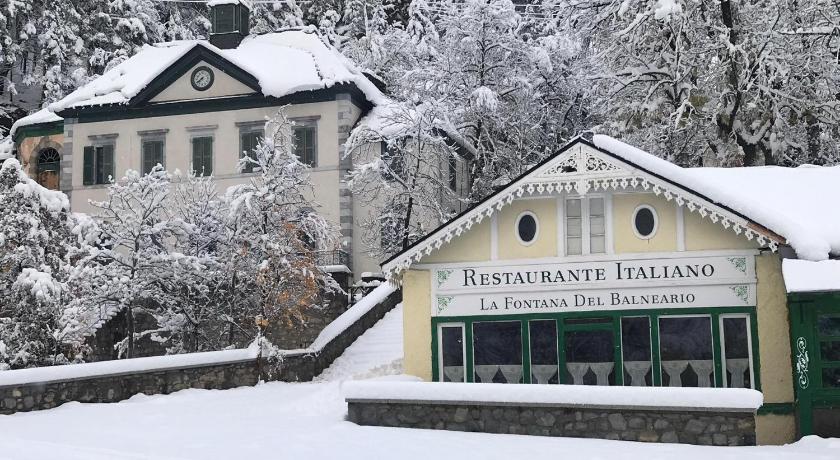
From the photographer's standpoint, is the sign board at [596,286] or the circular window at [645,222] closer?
the sign board at [596,286]

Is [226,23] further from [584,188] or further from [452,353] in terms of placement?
[584,188]

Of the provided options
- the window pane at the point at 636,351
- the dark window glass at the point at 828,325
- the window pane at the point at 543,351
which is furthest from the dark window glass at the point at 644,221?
the dark window glass at the point at 828,325

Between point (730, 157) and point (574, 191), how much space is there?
10.5 metres

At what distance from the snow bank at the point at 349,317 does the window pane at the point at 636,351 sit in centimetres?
847

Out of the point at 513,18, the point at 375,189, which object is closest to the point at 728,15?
the point at 513,18

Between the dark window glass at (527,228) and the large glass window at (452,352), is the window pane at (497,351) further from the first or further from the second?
the dark window glass at (527,228)

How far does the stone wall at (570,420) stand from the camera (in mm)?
14414

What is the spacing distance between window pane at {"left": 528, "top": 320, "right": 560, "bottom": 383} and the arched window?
83.9 ft

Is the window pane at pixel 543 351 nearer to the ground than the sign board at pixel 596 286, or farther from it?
nearer to the ground

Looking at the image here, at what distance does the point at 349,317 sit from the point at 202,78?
1299 centimetres

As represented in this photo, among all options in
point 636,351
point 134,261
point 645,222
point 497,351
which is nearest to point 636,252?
point 645,222

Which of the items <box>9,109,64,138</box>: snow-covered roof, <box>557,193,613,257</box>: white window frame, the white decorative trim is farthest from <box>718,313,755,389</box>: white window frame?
<box>9,109,64,138</box>: snow-covered roof

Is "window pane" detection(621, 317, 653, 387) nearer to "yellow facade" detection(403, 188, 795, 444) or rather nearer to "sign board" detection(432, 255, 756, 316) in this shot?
"sign board" detection(432, 255, 756, 316)

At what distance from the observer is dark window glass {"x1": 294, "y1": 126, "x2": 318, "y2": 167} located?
34.8 meters
